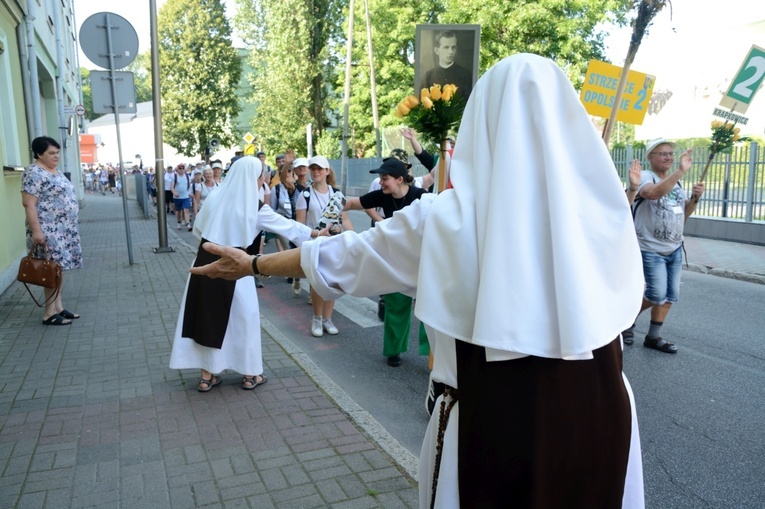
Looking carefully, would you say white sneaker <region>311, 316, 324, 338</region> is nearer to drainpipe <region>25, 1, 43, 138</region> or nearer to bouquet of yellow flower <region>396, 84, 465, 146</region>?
bouquet of yellow flower <region>396, 84, 465, 146</region>

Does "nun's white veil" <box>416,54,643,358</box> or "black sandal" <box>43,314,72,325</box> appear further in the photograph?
"black sandal" <box>43,314,72,325</box>

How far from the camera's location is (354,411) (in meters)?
4.30

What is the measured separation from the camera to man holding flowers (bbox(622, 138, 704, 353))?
231 inches

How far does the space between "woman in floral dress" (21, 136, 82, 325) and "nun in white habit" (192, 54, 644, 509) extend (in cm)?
610

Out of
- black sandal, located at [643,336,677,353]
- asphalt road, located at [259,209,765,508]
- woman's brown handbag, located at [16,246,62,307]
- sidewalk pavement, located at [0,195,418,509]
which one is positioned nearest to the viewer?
sidewalk pavement, located at [0,195,418,509]

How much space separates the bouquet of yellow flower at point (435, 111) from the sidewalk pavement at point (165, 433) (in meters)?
2.20

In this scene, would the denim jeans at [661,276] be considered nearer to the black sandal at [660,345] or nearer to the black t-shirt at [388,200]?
the black sandal at [660,345]

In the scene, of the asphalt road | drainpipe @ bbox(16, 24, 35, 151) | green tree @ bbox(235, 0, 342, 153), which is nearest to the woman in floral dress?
the asphalt road

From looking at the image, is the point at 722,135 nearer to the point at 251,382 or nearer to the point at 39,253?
the point at 251,382

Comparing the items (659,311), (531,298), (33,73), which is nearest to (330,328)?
(659,311)

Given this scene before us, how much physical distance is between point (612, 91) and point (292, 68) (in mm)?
30268

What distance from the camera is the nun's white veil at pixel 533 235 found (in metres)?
1.49

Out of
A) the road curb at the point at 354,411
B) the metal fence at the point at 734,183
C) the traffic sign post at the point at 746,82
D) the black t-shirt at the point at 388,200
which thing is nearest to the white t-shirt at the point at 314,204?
the black t-shirt at the point at 388,200

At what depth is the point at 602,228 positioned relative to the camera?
1554 mm
